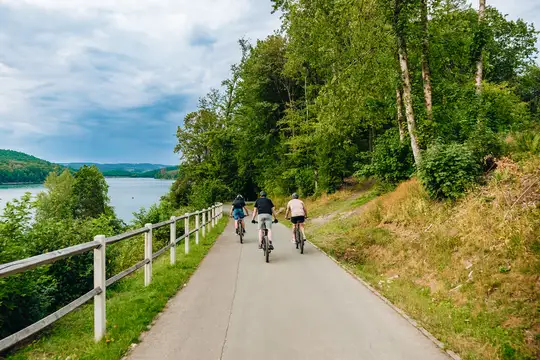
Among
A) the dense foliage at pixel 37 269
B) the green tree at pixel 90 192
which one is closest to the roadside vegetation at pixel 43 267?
the dense foliage at pixel 37 269

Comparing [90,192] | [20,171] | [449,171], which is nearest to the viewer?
[449,171]

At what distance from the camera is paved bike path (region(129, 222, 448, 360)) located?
427 cm

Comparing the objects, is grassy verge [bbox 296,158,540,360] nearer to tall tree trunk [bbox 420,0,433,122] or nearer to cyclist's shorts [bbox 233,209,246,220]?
tall tree trunk [bbox 420,0,433,122]

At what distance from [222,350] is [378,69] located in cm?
1445

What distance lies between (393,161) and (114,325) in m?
16.9

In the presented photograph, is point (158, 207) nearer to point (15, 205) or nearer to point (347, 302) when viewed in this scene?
point (15, 205)

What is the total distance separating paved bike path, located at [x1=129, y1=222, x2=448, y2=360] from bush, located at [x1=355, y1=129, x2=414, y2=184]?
472 inches

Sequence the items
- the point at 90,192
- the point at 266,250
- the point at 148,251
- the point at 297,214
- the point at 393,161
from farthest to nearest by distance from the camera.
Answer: the point at 90,192
the point at 393,161
the point at 297,214
the point at 266,250
the point at 148,251

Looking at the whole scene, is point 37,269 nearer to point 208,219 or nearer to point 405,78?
point 208,219

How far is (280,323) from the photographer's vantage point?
→ 17.2 feet

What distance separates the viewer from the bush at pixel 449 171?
1027cm

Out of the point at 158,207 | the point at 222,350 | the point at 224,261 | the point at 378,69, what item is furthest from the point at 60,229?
the point at 378,69

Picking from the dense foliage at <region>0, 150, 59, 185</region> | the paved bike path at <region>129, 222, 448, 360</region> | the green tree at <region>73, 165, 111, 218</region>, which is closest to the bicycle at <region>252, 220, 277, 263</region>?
the paved bike path at <region>129, 222, 448, 360</region>

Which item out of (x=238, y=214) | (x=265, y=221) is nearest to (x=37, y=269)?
(x=265, y=221)
